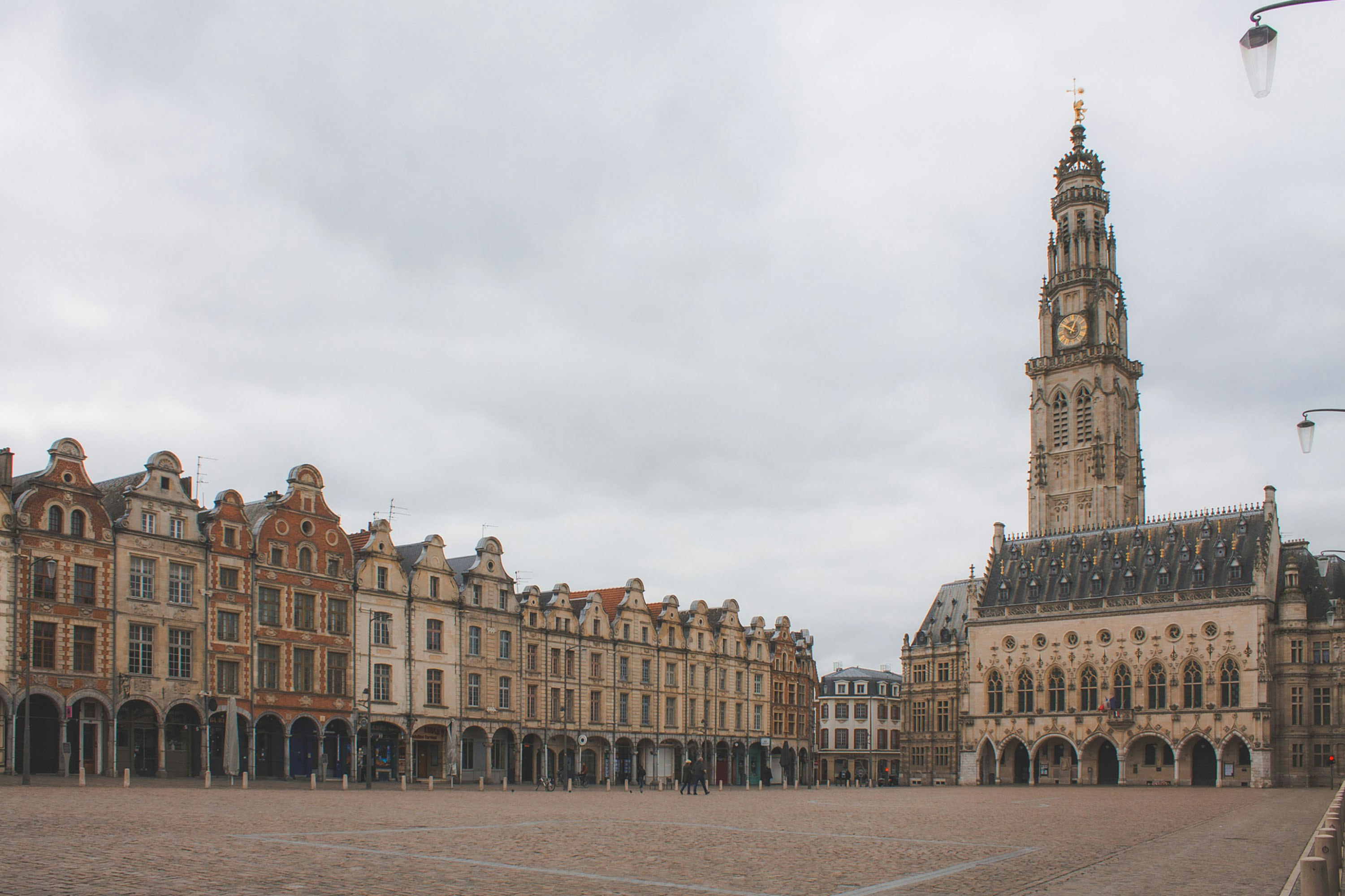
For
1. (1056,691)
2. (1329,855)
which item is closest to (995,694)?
(1056,691)

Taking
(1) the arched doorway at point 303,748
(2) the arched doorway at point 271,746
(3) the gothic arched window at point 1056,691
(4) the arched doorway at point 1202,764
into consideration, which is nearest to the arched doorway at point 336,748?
(1) the arched doorway at point 303,748

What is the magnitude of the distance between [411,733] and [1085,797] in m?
31.0

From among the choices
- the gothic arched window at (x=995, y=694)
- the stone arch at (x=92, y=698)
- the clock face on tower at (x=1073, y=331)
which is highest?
the clock face on tower at (x=1073, y=331)

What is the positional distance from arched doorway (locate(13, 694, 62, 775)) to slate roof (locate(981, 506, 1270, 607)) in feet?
217

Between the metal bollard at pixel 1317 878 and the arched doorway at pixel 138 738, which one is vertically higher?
the metal bollard at pixel 1317 878

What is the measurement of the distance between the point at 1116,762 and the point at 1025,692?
759 centimetres

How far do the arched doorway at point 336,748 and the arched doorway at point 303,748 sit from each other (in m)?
0.76

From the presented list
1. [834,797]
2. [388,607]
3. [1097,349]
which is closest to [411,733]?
[388,607]

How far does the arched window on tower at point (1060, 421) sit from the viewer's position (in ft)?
348

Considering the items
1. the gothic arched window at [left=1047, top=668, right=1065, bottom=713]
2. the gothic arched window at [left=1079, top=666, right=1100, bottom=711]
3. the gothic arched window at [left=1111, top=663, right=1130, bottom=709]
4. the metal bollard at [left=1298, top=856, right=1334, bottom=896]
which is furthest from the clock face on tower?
the metal bollard at [left=1298, top=856, right=1334, bottom=896]

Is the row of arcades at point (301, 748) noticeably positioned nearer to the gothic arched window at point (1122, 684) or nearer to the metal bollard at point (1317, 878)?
the gothic arched window at point (1122, 684)

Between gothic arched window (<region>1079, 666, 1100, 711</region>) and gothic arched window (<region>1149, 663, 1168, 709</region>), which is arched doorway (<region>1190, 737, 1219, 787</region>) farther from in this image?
gothic arched window (<region>1079, 666, 1100, 711</region>)

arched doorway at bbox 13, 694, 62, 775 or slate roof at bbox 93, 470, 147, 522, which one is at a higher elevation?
slate roof at bbox 93, 470, 147, 522

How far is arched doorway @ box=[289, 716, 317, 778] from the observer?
5484cm
